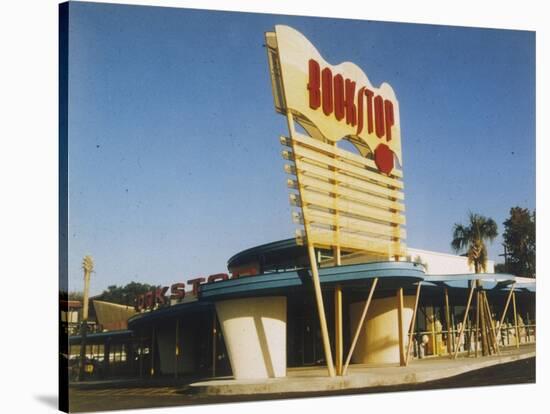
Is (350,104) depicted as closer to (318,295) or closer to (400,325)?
(318,295)

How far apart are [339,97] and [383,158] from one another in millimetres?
1289

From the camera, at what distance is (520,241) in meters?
19.7

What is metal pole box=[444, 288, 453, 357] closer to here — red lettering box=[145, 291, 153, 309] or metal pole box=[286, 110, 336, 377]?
metal pole box=[286, 110, 336, 377]

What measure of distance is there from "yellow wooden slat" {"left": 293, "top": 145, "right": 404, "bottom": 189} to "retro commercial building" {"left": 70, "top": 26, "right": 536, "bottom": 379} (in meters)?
0.02

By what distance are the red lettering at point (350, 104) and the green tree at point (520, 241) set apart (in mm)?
3316

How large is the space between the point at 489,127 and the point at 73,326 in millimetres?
7915

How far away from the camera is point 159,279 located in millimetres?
16359

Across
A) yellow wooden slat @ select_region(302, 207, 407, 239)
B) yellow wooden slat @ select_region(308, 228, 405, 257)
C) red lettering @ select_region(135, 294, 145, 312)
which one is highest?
yellow wooden slat @ select_region(302, 207, 407, 239)

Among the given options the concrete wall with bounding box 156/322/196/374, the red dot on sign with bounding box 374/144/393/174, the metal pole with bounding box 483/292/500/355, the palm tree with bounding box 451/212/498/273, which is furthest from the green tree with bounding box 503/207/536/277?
the concrete wall with bounding box 156/322/196/374

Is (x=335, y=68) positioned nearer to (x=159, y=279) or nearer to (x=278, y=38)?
(x=278, y=38)

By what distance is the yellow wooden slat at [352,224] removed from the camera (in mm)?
17531

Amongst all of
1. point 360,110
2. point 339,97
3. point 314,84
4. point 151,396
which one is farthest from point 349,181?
point 151,396

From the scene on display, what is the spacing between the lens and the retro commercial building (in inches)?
655

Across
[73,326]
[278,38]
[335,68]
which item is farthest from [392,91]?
[73,326]
